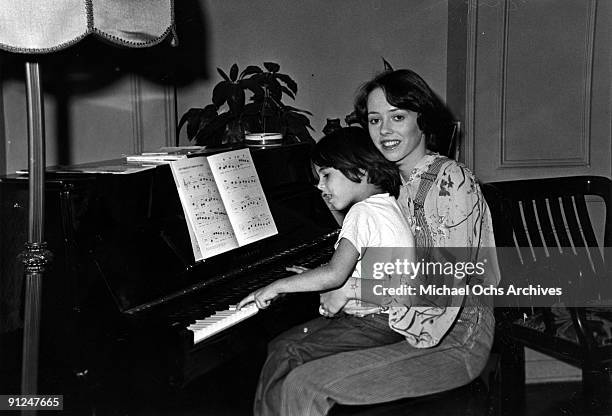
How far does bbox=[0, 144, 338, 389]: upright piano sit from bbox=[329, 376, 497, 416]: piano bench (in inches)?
14.3

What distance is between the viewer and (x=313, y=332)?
2.08 metres

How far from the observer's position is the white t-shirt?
1.94m

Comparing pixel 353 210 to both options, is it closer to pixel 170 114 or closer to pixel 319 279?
pixel 319 279

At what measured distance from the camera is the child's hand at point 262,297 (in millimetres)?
1916

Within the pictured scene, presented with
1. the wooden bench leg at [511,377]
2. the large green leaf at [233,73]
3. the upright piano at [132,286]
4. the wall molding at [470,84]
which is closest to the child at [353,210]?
the upright piano at [132,286]

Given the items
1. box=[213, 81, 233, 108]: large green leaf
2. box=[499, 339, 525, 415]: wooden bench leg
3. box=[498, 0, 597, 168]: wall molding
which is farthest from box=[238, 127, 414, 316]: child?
box=[498, 0, 597, 168]: wall molding

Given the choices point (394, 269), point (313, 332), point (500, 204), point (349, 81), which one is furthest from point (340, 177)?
point (349, 81)

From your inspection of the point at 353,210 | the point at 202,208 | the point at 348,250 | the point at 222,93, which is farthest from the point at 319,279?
the point at 222,93

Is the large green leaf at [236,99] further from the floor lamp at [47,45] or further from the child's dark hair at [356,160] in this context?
the floor lamp at [47,45]

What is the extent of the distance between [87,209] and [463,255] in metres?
0.99

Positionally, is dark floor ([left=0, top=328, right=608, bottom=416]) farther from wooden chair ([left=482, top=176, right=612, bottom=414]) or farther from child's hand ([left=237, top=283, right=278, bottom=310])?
child's hand ([left=237, top=283, right=278, bottom=310])

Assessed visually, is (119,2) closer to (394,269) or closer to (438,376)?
(394,269)

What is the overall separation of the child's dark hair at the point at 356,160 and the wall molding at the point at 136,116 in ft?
5.52

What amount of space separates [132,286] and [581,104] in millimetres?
3219
